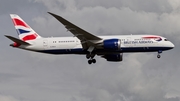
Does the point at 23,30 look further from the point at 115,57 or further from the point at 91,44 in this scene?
the point at 115,57

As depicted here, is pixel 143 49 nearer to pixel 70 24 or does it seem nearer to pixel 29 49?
pixel 70 24

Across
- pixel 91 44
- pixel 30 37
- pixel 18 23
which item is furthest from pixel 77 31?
pixel 18 23

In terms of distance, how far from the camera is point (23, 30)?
87.3 m

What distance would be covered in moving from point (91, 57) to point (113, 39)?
610 cm

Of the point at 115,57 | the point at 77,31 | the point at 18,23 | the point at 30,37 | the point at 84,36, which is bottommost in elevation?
the point at 115,57

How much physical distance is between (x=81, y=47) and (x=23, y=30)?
11754mm

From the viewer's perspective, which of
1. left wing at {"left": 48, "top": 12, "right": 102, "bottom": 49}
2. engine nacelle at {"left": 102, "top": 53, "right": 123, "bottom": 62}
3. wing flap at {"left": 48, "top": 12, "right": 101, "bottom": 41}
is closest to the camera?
wing flap at {"left": 48, "top": 12, "right": 101, "bottom": 41}

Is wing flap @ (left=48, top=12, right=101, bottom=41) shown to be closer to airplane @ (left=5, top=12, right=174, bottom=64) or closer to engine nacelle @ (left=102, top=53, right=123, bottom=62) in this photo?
airplane @ (left=5, top=12, right=174, bottom=64)

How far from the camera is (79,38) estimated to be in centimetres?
7975

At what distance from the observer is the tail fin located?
281ft

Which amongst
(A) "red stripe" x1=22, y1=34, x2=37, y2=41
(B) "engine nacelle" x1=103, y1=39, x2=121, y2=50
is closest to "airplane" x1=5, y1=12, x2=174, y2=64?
(B) "engine nacelle" x1=103, y1=39, x2=121, y2=50

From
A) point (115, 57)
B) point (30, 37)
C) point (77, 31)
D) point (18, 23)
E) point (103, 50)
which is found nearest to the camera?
point (77, 31)

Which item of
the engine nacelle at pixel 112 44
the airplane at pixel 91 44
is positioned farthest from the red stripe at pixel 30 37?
the engine nacelle at pixel 112 44

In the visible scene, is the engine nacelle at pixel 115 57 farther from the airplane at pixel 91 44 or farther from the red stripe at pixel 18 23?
the red stripe at pixel 18 23
